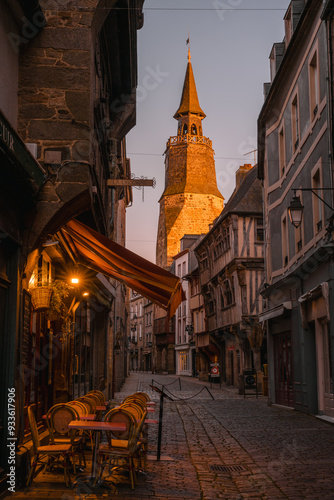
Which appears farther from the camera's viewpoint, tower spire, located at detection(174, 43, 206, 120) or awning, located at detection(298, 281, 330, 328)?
tower spire, located at detection(174, 43, 206, 120)

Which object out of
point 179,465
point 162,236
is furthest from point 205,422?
point 162,236

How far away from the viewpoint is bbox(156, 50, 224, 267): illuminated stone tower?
70.6 m

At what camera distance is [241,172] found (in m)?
37.2

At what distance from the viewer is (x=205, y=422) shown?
14.2 meters

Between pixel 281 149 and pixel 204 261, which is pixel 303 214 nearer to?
pixel 281 149

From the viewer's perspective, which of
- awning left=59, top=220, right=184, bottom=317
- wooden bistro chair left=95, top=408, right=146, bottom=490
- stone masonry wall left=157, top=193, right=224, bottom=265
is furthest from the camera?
stone masonry wall left=157, top=193, right=224, bottom=265

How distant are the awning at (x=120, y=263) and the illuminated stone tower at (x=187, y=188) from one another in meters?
60.3

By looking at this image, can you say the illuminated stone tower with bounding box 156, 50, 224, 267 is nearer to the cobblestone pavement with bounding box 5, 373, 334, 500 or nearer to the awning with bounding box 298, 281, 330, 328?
the awning with bounding box 298, 281, 330, 328

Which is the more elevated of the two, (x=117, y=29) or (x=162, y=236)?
(x=162, y=236)

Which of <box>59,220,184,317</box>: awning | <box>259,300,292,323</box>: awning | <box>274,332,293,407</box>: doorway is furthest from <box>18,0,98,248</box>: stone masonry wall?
<box>274,332,293,407</box>: doorway

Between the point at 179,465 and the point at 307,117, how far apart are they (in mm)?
10096

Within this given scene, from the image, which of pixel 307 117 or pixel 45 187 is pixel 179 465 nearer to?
pixel 45 187

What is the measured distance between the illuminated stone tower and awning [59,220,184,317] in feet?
198

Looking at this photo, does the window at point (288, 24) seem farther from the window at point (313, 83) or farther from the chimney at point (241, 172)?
the chimney at point (241, 172)
